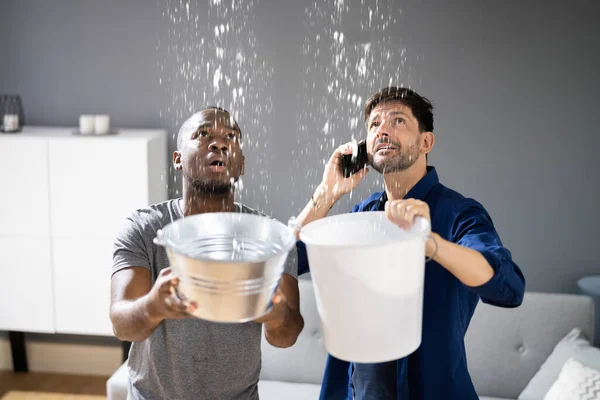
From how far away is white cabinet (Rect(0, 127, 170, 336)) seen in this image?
3734 millimetres

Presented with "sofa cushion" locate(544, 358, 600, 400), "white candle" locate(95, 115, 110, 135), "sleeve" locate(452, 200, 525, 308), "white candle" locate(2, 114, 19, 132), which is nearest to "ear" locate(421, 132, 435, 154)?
"sleeve" locate(452, 200, 525, 308)

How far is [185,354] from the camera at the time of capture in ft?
6.04

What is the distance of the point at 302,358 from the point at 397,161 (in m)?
A: 1.55

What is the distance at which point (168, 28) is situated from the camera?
387cm

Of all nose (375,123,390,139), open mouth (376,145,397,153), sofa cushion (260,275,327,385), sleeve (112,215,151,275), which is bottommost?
sofa cushion (260,275,327,385)

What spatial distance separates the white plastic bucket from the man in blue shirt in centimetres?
14

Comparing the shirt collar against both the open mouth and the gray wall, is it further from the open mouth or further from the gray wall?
the gray wall

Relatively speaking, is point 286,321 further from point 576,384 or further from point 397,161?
point 576,384

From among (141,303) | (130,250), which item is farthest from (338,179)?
(141,303)

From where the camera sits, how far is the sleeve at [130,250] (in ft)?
5.87

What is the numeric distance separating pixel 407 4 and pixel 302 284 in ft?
4.49

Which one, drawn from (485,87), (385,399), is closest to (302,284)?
(485,87)

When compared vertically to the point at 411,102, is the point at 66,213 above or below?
below

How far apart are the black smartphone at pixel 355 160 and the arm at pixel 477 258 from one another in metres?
0.43
